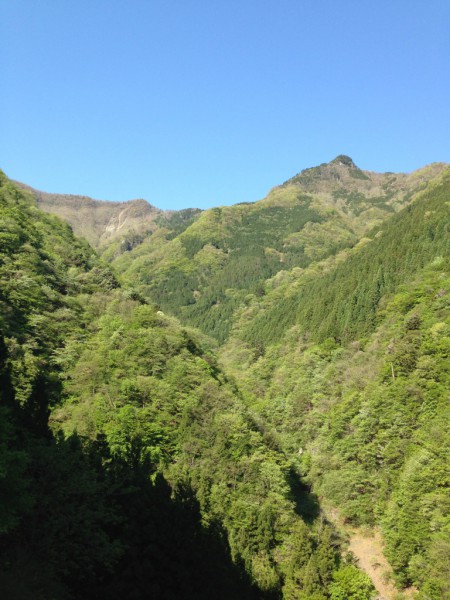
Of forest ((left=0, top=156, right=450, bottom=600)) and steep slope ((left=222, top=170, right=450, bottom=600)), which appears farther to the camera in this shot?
steep slope ((left=222, top=170, right=450, bottom=600))

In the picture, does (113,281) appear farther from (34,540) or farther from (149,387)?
(34,540)

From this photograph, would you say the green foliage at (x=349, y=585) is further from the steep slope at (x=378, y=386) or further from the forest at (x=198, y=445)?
the steep slope at (x=378, y=386)

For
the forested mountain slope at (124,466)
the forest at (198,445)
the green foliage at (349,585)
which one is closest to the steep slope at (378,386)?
the forest at (198,445)

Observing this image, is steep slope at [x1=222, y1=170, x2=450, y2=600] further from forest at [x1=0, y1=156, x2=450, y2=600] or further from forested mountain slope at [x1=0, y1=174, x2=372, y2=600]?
forested mountain slope at [x1=0, y1=174, x2=372, y2=600]

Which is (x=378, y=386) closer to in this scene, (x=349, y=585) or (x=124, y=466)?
(x=349, y=585)

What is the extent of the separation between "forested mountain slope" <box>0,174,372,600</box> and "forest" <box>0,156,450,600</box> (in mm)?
186

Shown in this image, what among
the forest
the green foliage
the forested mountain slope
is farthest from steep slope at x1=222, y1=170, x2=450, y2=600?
the forested mountain slope

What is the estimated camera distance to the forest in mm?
25406

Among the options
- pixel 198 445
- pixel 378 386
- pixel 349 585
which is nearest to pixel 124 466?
pixel 198 445

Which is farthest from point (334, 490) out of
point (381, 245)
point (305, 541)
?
point (381, 245)

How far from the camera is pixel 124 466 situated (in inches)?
1711

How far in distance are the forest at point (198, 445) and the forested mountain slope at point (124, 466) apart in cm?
19

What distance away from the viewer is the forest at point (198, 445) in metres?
25.4

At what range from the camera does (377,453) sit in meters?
70.6
